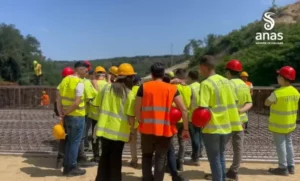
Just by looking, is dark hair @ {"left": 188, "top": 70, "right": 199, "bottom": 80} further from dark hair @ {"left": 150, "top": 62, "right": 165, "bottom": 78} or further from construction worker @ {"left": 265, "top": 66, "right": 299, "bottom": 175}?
dark hair @ {"left": 150, "top": 62, "right": 165, "bottom": 78}

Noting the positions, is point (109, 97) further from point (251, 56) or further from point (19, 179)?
point (251, 56)

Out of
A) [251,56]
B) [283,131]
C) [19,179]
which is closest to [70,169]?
[19,179]

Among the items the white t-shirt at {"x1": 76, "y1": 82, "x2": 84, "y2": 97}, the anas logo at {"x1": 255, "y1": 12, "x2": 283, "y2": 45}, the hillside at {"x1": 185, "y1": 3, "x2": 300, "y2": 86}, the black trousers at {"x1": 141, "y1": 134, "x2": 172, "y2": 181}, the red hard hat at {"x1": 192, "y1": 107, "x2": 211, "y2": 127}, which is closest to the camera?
the red hard hat at {"x1": 192, "y1": 107, "x2": 211, "y2": 127}

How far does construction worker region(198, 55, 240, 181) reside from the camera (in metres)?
4.77

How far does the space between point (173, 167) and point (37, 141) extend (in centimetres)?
501

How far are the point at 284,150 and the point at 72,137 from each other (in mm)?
3603

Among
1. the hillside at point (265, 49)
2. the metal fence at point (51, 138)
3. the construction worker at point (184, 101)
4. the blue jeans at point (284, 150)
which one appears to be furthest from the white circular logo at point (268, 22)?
the construction worker at point (184, 101)

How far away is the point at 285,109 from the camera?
6191mm

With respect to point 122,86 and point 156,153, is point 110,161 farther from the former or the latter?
point 122,86

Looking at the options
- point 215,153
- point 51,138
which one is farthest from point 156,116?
point 51,138

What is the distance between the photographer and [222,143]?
16.2ft

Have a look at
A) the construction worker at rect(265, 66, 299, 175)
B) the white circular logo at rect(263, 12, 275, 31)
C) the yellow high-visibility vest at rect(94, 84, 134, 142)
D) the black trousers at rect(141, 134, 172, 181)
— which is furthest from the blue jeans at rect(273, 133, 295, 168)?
the white circular logo at rect(263, 12, 275, 31)

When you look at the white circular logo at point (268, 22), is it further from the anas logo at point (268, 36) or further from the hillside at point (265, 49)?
the hillside at point (265, 49)

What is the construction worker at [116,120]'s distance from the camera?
4953 mm
